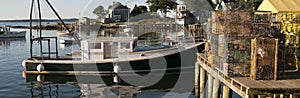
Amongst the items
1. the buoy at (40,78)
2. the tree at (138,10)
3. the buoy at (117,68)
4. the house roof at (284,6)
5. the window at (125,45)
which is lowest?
the buoy at (40,78)

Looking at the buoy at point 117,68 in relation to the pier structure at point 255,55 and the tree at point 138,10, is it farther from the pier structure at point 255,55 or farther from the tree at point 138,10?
the tree at point 138,10

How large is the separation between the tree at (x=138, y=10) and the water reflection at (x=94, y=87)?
75773 millimetres

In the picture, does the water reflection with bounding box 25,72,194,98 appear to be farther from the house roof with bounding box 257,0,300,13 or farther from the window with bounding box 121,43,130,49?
the house roof with bounding box 257,0,300,13

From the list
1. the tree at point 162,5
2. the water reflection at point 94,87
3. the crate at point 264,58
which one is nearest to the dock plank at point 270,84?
the crate at point 264,58

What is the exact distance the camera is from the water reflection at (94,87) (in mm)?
21500

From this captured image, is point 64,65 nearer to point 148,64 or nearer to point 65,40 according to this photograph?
point 148,64

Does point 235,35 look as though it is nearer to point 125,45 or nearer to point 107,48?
point 125,45

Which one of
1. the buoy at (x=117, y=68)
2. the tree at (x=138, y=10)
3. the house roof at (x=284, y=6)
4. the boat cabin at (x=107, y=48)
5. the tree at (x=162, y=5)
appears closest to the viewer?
the house roof at (x=284, y=6)

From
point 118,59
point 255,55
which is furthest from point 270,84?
point 118,59

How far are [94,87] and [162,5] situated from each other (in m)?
72.8

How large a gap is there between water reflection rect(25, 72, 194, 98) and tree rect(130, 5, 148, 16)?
2983 inches

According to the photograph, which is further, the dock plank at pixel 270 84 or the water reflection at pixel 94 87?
the water reflection at pixel 94 87

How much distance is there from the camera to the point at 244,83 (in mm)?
10883

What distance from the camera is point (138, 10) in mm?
102750
